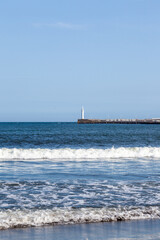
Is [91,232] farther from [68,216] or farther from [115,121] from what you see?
[115,121]

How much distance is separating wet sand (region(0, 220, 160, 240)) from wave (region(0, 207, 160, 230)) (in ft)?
0.74

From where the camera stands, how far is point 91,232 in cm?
620

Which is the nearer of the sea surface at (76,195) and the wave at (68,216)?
the wave at (68,216)

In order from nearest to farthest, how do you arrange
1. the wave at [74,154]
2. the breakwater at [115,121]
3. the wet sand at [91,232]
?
the wet sand at [91,232], the wave at [74,154], the breakwater at [115,121]

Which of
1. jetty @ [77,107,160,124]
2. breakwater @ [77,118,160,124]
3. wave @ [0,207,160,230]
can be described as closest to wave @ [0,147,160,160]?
wave @ [0,207,160,230]

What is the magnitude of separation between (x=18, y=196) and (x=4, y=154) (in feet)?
38.2

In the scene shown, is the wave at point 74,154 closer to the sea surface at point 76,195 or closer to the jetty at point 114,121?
the sea surface at point 76,195

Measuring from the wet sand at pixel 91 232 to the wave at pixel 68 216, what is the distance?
225 mm

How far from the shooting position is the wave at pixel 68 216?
21.9 feet

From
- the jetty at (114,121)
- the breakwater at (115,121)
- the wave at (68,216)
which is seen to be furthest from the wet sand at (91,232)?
the breakwater at (115,121)

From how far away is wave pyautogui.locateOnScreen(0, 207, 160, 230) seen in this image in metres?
6.67

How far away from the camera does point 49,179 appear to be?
1156 cm

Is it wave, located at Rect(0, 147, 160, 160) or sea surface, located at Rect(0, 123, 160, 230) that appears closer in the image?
sea surface, located at Rect(0, 123, 160, 230)

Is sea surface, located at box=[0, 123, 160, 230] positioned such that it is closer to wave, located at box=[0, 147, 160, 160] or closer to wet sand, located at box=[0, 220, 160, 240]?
wet sand, located at box=[0, 220, 160, 240]
